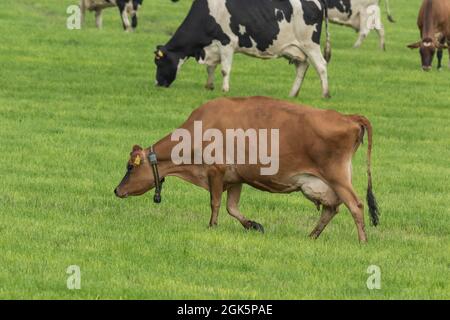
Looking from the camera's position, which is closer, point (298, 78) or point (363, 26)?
point (298, 78)

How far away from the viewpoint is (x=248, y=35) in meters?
28.5

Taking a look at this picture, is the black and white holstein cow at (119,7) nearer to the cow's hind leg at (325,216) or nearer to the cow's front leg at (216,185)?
the cow's front leg at (216,185)

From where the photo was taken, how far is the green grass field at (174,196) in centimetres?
1223

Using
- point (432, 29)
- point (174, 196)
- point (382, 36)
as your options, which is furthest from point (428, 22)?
point (174, 196)

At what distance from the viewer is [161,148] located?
15.3 meters

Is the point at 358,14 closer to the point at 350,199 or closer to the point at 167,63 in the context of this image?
the point at 167,63

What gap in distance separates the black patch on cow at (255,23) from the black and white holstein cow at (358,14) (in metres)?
9.93

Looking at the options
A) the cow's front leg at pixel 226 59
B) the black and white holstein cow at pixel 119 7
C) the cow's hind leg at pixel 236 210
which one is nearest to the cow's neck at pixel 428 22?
the cow's front leg at pixel 226 59

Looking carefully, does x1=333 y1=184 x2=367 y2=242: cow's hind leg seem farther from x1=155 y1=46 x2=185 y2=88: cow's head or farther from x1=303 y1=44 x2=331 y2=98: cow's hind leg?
x1=155 y1=46 x2=185 y2=88: cow's head

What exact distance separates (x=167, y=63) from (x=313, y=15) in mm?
3521

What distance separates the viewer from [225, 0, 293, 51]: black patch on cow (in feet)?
93.3

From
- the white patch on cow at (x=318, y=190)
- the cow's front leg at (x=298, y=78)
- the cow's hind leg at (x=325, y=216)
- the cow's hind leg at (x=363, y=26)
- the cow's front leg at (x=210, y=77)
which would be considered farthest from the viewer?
the cow's hind leg at (x=363, y=26)
